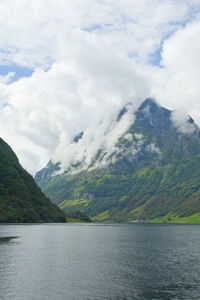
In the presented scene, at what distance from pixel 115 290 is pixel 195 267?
3634 centimetres

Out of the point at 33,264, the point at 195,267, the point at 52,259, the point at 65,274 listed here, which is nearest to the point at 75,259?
the point at 52,259

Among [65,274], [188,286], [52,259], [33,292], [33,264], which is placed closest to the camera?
[33,292]

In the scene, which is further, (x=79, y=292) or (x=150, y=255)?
(x=150, y=255)

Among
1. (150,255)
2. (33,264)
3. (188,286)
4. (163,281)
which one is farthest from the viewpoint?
(150,255)

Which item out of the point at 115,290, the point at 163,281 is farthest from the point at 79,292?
the point at 163,281

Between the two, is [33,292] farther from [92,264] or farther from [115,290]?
[92,264]

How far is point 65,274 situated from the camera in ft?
237

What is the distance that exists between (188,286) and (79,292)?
76.8 feet

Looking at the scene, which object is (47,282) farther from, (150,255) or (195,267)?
(150,255)

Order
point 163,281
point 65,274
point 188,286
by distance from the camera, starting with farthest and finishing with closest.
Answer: point 65,274
point 163,281
point 188,286

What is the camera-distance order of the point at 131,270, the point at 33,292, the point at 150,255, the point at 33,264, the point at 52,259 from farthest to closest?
the point at 150,255 < the point at 52,259 < the point at 33,264 < the point at 131,270 < the point at 33,292

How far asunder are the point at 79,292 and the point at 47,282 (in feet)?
35.5

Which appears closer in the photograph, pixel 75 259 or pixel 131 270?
pixel 131 270

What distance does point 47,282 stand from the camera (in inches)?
2520
